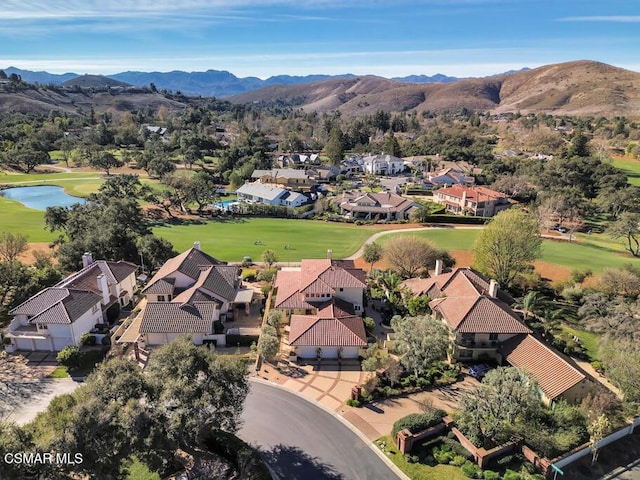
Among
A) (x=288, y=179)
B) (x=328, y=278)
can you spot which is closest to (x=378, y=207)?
(x=288, y=179)

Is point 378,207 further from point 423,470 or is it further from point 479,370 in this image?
point 423,470

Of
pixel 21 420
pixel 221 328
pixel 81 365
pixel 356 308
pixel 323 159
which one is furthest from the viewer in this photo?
pixel 323 159

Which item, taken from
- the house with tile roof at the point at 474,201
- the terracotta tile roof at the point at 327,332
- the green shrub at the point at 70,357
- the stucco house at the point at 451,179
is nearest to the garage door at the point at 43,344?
the green shrub at the point at 70,357

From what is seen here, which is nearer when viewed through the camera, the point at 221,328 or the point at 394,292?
the point at 221,328

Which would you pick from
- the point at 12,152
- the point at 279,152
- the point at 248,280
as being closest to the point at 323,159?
the point at 279,152

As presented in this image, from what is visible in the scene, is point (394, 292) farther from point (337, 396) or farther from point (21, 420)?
point (21, 420)

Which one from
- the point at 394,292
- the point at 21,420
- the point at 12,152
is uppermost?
the point at 12,152

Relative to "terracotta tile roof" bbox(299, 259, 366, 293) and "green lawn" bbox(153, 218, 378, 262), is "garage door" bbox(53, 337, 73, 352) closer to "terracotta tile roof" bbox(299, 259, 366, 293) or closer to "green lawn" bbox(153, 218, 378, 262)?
"terracotta tile roof" bbox(299, 259, 366, 293)

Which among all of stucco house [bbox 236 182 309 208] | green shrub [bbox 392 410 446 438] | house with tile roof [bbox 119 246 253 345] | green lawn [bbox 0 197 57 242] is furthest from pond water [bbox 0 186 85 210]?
green shrub [bbox 392 410 446 438]
